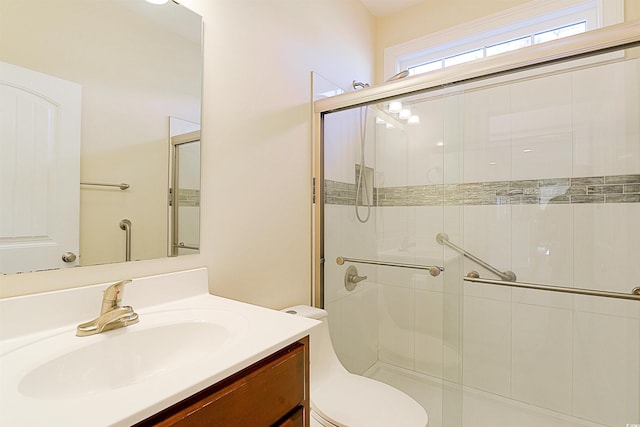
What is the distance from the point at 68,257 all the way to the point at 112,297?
0.53ft

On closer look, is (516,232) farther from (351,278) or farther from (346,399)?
(346,399)

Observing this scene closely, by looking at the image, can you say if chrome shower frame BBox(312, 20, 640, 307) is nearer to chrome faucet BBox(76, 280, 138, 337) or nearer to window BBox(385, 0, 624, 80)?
window BBox(385, 0, 624, 80)

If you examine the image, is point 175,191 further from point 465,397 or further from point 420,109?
point 465,397

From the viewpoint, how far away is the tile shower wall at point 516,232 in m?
1.49

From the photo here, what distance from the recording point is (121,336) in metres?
0.76

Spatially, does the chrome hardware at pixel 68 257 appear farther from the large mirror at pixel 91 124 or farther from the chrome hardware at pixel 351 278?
the chrome hardware at pixel 351 278

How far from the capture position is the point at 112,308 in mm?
815

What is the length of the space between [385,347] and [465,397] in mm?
483

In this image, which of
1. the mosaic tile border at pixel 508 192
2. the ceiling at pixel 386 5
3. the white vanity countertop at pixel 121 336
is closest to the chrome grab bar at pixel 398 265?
the mosaic tile border at pixel 508 192

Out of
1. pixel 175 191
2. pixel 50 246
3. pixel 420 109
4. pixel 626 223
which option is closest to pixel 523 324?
pixel 626 223

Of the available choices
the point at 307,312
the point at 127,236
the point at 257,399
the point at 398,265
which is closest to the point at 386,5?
the point at 398,265

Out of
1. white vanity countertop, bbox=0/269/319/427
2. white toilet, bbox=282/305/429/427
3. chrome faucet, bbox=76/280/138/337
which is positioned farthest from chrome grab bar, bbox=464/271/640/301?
chrome faucet, bbox=76/280/138/337

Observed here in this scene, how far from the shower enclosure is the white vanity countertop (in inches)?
35.8

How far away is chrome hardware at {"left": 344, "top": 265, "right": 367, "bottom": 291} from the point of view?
6.13ft
